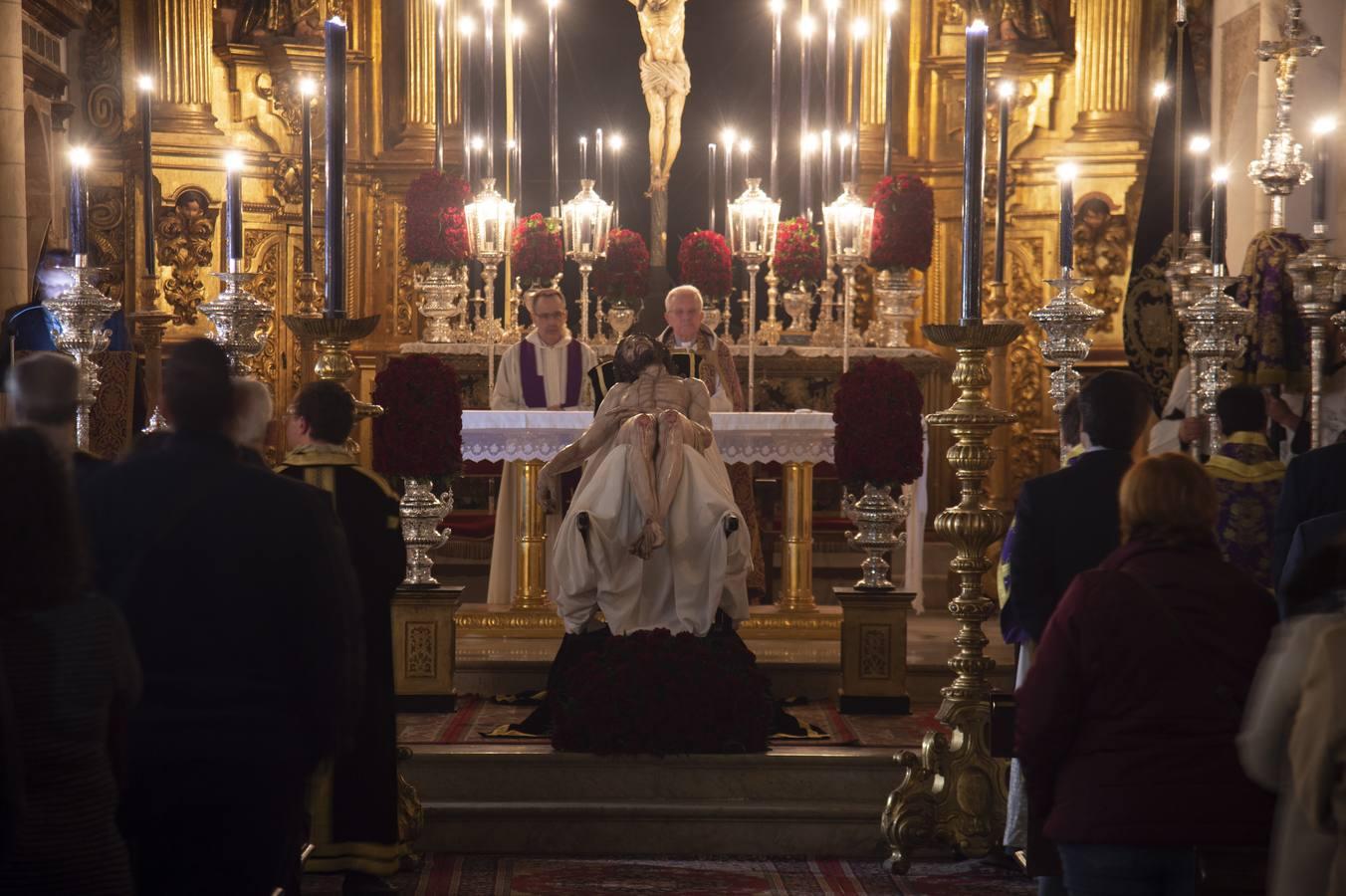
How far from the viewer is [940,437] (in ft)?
41.6

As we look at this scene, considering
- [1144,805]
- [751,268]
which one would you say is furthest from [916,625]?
[1144,805]

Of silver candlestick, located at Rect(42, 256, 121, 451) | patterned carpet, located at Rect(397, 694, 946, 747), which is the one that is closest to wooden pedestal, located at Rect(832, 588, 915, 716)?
patterned carpet, located at Rect(397, 694, 946, 747)

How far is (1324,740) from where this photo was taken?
3104 millimetres

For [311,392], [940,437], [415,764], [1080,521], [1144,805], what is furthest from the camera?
[940,437]

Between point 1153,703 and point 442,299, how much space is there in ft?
29.9

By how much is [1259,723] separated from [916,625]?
6.94 metres

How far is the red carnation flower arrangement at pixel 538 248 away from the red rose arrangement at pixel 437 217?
45 cm

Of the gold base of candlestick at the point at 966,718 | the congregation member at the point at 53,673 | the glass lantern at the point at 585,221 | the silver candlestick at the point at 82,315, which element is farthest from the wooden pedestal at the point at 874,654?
the congregation member at the point at 53,673

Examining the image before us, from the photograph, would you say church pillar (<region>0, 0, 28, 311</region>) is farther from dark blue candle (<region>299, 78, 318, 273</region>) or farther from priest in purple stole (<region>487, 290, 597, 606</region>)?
dark blue candle (<region>299, 78, 318, 273</region>)

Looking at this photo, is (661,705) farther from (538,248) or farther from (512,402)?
(538,248)

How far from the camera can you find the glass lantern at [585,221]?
11.3 m

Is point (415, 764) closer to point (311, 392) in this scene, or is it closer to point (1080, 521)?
point (311, 392)

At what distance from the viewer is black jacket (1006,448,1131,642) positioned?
476 cm

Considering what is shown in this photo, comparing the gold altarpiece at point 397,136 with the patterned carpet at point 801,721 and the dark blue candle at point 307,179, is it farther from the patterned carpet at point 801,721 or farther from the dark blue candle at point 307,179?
the dark blue candle at point 307,179
